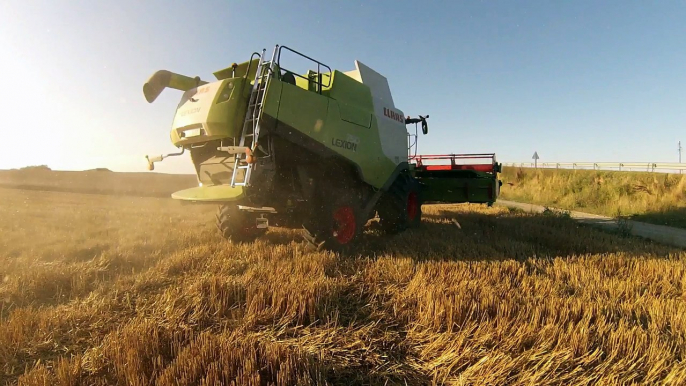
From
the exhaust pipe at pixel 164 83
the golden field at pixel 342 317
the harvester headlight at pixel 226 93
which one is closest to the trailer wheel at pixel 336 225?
the golden field at pixel 342 317

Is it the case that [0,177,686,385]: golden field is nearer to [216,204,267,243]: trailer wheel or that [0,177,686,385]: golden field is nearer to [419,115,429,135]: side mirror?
[216,204,267,243]: trailer wheel

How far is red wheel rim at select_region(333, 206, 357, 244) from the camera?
216 inches

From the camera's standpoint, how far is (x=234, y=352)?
7.09 feet

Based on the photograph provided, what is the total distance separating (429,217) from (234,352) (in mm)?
8765

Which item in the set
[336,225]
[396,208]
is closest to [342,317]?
[336,225]

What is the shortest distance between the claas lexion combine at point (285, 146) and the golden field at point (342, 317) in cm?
73

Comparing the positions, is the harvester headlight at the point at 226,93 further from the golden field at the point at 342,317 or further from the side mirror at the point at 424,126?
the side mirror at the point at 424,126

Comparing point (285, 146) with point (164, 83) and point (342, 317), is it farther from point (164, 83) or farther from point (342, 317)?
point (342, 317)

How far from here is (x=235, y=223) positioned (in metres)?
6.09

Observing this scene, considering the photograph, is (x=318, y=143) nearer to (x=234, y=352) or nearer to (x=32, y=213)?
(x=234, y=352)

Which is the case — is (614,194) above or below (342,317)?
above

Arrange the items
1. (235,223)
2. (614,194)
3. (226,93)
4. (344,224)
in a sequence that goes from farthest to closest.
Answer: (614,194), (235,223), (344,224), (226,93)

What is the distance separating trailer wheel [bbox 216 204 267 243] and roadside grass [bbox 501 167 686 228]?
1139 cm

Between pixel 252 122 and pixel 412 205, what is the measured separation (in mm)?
4429
